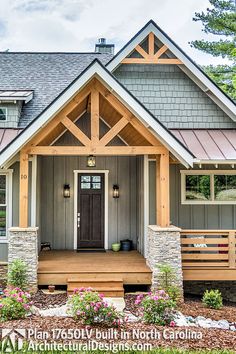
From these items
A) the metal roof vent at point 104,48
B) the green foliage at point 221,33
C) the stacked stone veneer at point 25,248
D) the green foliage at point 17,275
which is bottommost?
the green foliage at point 17,275

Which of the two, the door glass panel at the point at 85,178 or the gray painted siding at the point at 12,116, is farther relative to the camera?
the door glass panel at the point at 85,178

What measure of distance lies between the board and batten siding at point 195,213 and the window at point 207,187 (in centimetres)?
12

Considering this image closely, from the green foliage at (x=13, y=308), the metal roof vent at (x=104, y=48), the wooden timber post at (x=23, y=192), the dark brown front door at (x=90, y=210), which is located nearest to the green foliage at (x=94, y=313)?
the green foliage at (x=13, y=308)

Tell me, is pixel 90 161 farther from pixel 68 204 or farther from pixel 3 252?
pixel 3 252

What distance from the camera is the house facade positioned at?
8602mm

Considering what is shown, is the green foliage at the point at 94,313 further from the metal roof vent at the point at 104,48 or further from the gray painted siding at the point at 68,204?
the metal roof vent at the point at 104,48

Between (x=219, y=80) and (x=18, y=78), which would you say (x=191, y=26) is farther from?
(x=18, y=78)

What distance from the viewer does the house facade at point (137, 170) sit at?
8602 mm

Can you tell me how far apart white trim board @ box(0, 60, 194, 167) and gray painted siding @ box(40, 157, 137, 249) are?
3.12 m

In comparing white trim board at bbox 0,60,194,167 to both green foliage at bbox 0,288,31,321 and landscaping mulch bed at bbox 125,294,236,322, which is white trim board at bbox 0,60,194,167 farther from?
landscaping mulch bed at bbox 125,294,236,322

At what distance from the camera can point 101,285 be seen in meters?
8.10

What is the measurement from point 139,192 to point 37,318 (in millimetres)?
5097

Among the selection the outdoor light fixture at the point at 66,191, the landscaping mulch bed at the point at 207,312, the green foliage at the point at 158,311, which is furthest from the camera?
the outdoor light fixture at the point at 66,191

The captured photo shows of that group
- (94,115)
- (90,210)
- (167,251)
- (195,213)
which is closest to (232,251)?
(167,251)
